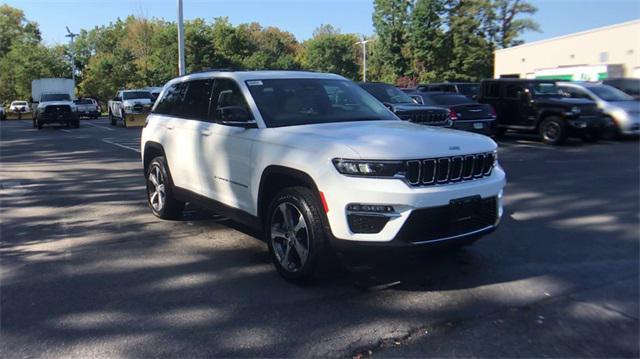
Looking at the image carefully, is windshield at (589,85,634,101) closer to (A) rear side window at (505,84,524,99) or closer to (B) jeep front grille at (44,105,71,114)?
(A) rear side window at (505,84,524,99)

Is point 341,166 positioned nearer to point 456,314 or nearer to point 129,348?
point 456,314

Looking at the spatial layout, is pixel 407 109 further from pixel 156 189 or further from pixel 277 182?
pixel 277 182

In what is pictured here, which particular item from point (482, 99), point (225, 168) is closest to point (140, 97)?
point (482, 99)

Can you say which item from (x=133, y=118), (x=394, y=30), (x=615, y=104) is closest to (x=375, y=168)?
(x=615, y=104)

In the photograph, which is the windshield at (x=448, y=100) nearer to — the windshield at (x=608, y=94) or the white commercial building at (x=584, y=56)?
the windshield at (x=608, y=94)

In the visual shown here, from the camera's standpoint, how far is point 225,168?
5645 millimetres

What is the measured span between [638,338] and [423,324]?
1.43 meters

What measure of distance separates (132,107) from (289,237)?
24.8 m

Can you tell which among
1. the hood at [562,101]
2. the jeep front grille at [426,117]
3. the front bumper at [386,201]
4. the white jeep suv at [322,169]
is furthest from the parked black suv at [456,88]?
the front bumper at [386,201]

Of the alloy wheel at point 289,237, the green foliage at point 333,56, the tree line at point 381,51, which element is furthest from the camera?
the green foliage at point 333,56

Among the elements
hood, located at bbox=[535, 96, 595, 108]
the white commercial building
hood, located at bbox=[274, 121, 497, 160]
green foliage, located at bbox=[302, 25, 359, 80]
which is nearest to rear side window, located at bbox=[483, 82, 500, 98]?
hood, located at bbox=[535, 96, 595, 108]

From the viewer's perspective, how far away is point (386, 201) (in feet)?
13.5

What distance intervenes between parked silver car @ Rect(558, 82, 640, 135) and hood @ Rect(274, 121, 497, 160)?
14344mm

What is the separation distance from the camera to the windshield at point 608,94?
1759 centimetres
